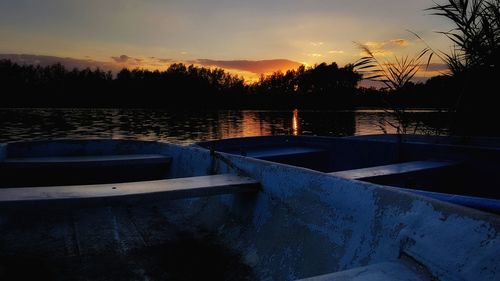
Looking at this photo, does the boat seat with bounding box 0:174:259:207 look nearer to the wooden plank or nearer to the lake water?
the wooden plank

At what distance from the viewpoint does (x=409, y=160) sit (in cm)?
476

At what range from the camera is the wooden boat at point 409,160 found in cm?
330

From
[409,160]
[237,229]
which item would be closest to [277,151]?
[409,160]

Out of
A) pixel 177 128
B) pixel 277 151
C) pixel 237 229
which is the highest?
pixel 277 151

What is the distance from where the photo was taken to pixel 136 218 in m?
3.82

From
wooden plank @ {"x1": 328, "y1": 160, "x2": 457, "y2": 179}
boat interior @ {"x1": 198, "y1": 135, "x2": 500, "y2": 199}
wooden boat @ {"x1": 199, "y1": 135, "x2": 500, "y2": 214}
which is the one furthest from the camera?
boat interior @ {"x1": 198, "y1": 135, "x2": 500, "y2": 199}

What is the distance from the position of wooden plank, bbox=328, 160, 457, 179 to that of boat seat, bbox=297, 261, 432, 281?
1.33m

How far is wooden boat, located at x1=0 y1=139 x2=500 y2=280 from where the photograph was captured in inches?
53.6

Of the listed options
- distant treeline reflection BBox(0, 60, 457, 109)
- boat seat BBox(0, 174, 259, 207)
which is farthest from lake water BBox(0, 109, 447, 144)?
distant treeline reflection BBox(0, 60, 457, 109)

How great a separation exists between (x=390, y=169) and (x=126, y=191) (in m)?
2.62

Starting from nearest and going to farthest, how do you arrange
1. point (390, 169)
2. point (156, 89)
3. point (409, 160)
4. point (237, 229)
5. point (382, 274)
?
point (382, 274), point (237, 229), point (390, 169), point (409, 160), point (156, 89)

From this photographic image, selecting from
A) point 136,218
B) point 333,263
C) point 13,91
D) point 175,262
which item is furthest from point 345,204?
point 13,91

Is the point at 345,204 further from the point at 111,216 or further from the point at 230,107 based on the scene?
the point at 230,107

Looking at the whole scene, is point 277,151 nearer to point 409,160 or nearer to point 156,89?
point 409,160
